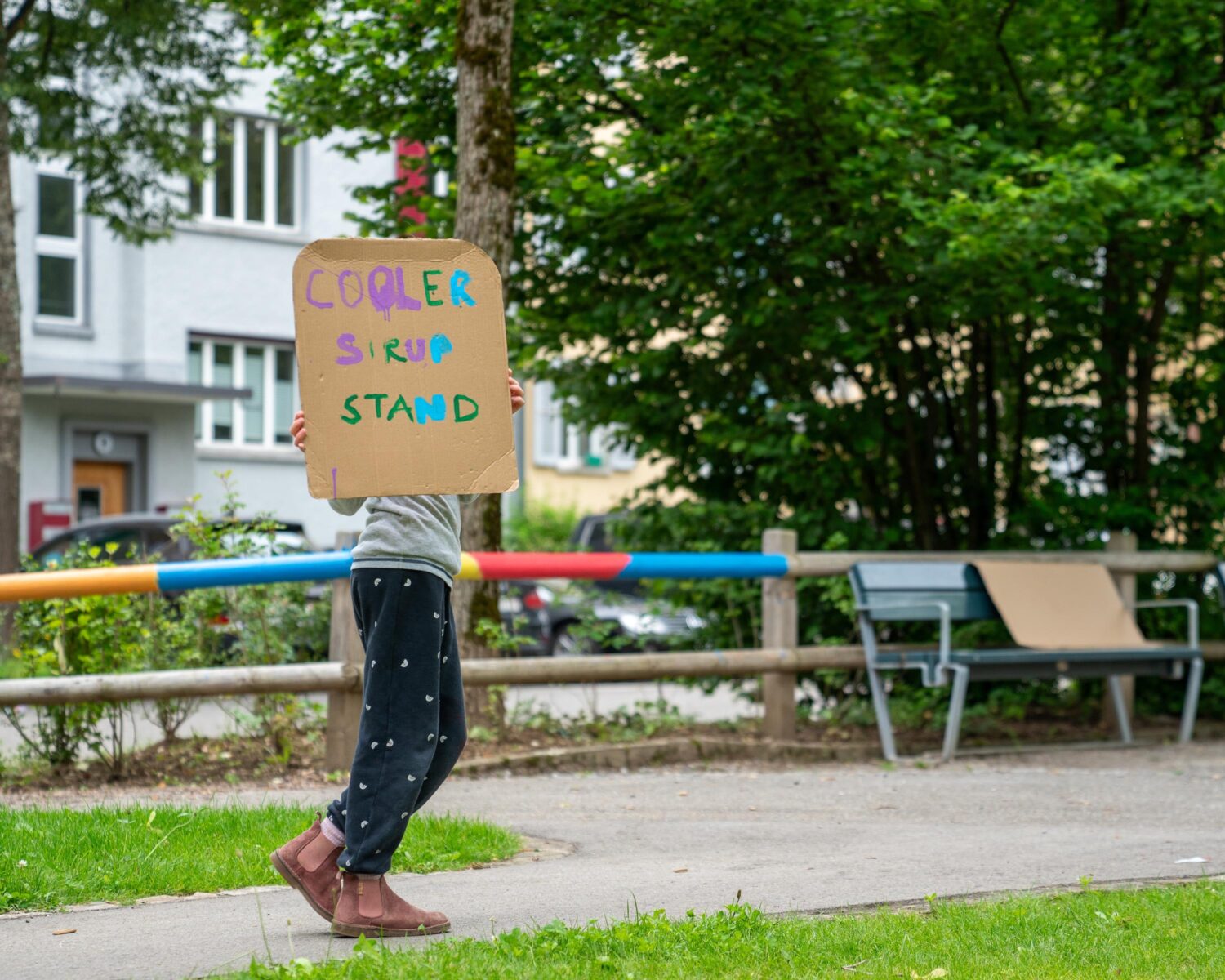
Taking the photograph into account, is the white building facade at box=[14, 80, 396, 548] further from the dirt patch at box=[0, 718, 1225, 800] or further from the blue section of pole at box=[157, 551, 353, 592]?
the blue section of pole at box=[157, 551, 353, 592]

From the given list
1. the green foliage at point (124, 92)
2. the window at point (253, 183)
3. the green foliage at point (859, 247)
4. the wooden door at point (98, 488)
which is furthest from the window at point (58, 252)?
the green foliage at point (859, 247)

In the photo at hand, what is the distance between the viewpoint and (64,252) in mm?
25562

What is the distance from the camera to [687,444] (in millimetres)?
11188

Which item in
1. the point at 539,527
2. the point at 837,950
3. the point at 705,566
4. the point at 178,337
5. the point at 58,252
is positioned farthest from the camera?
the point at 539,527

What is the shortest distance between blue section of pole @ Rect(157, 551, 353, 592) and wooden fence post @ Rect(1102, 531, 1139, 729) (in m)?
5.21

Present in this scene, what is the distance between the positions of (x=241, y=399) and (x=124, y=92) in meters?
9.68

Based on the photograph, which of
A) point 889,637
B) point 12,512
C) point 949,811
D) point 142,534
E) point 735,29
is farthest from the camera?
point 142,534

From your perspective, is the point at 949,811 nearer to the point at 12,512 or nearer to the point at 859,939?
the point at 859,939

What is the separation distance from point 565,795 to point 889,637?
3.90 meters

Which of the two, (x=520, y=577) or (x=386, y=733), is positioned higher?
(x=520, y=577)

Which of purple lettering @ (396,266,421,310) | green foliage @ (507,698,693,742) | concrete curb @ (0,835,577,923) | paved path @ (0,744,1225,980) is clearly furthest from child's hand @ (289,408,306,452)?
green foliage @ (507,698,693,742)

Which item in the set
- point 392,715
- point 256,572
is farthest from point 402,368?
point 256,572

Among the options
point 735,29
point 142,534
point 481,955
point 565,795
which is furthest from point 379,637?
point 142,534

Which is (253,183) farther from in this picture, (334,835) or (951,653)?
(334,835)
